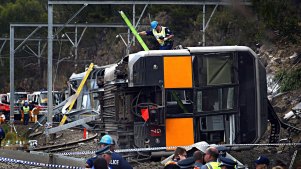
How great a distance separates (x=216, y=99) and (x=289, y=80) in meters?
9.90

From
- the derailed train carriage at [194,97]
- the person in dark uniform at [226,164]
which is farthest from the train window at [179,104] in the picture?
the person in dark uniform at [226,164]

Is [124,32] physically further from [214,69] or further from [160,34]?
[214,69]

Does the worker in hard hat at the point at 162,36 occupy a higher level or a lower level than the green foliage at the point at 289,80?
higher

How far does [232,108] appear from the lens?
59.5 ft

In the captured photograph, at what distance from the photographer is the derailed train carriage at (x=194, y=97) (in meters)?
17.9

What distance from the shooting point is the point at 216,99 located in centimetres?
1817

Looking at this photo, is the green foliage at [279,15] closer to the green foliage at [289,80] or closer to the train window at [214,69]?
the train window at [214,69]

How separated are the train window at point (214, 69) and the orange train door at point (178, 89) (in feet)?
0.72

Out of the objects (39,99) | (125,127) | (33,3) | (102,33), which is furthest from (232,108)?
(33,3)

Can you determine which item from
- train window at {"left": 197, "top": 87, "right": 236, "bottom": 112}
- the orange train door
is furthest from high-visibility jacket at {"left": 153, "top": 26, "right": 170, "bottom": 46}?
train window at {"left": 197, "top": 87, "right": 236, "bottom": 112}

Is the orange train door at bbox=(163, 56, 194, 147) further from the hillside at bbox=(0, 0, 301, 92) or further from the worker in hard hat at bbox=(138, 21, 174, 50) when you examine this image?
the hillside at bbox=(0, 0, 301, 92)

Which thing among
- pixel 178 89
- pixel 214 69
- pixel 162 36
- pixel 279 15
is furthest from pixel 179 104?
pixel 279 15

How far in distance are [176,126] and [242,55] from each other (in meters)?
2.19

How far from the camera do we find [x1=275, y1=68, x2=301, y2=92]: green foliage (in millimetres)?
26297
